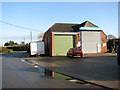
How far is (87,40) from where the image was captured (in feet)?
99.6

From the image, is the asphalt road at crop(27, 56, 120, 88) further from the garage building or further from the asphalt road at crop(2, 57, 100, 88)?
the garage building

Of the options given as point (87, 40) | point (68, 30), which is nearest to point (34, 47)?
point (68, 30)

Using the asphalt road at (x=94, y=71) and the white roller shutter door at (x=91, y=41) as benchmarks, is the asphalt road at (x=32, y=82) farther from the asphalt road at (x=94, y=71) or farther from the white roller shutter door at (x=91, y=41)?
the white roller shutter door at (x=91, y=41)

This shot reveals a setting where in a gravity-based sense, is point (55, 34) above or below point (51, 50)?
above

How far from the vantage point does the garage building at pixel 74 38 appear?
92.0ft

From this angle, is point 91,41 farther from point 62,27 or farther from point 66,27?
point 62,27

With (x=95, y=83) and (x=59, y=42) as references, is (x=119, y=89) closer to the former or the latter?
(x=95, y=83)

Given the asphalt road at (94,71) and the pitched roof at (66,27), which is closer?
the asphalt road at (94,71)

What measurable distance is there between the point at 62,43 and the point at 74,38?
2.56 m

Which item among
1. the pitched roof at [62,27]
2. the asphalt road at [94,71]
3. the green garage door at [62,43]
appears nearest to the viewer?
the asphalt road at [94,71]

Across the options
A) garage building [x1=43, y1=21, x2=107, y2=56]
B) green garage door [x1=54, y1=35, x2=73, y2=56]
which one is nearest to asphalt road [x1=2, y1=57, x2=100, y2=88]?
green garage door [x1=54, y1=35, x2=73, y2=56]

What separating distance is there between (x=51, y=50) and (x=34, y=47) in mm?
3243

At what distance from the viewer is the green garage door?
28.0m

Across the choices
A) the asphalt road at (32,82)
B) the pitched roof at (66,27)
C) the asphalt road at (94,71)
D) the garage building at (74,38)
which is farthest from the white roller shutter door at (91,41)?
the asphalt road at (32,82)
